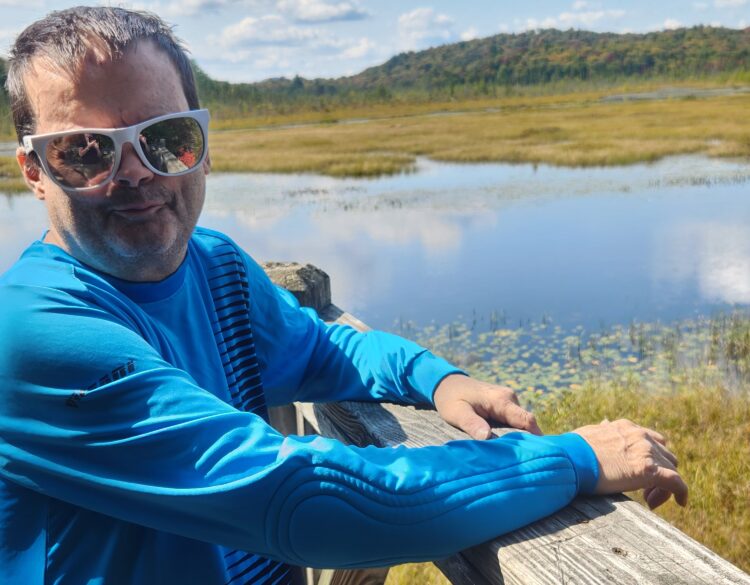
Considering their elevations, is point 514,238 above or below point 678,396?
below

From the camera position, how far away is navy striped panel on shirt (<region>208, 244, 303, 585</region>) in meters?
1.77

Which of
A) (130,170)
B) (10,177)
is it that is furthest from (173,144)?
(10,177)

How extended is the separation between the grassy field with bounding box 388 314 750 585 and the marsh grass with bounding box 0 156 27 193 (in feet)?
73.3

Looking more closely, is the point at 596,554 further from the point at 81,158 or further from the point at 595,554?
the point at 81,158

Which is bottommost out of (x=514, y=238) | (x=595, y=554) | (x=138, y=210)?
(x=514, y=238)

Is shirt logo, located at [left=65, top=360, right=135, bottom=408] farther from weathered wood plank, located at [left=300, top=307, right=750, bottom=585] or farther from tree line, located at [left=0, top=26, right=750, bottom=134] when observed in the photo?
tree line, located at [left=0, top=26, right=750, bottom=134]

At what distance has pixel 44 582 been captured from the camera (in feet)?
4.03

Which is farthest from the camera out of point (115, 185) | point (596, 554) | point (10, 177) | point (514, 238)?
point (10, 177)

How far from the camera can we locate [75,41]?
1403mm

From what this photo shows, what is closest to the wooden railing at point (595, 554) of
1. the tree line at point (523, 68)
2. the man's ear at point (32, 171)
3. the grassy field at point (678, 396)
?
the man's ear at point (32, 171)

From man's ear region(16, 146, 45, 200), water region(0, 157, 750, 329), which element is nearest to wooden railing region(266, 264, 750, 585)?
man's ear region(16, 146, 45, 200)

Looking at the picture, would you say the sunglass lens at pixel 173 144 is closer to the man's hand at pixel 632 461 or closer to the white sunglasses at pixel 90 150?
the white sunglasses at pixel 90 150

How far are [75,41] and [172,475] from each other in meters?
0.85

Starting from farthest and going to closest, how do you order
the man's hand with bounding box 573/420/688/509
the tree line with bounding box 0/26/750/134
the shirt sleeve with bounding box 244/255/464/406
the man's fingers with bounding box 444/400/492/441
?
the tree line with bounding box 0/26/750/134 → the shirt sleeve with bounding box 244/255/464/406 → the man's fingers with bounding box 444/400/492/441 → the man's hand with bounding box 573/420/688/509
